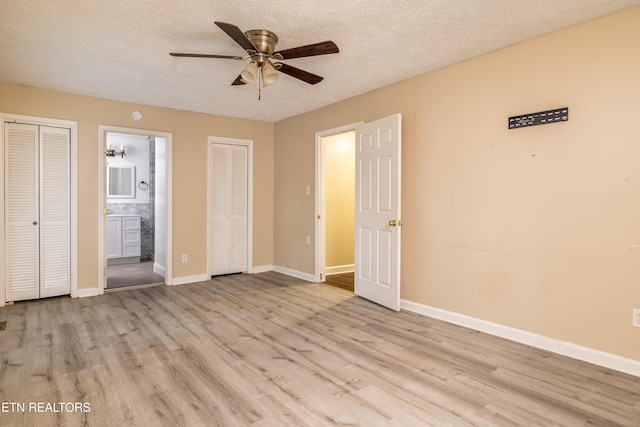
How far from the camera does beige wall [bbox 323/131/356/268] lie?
18.6 ft

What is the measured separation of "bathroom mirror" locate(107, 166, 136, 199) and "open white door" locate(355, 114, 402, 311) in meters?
5.00

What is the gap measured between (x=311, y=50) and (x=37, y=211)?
12.6 ft

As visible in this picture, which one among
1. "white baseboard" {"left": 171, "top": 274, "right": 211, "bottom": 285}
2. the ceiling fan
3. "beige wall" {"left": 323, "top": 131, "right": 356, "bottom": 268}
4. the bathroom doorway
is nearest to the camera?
the ceiling fan

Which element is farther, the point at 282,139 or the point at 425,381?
the point at 282,139

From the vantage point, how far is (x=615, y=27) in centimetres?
248

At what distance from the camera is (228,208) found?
223 inches

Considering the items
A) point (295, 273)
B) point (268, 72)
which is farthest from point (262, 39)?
point (295, 273)

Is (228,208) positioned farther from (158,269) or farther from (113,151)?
(113,151)

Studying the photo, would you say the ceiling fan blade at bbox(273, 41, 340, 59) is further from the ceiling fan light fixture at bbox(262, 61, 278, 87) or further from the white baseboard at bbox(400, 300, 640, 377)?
the white baseboard at bbox(400, 300, 640, 377)

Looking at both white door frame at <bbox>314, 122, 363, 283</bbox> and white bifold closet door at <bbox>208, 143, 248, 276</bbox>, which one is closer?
white door frame at <bbox>314, 122, 363, 283</bbox>

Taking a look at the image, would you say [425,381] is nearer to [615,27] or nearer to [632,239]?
[632,239]

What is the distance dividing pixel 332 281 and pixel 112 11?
4.04 meters

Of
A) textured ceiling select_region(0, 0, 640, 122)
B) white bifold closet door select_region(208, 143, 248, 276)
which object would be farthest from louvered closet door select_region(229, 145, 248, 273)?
textured ceiling select_region(0, 0, 640, 122)

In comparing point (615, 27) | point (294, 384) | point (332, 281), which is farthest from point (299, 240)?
point (615, 27)
